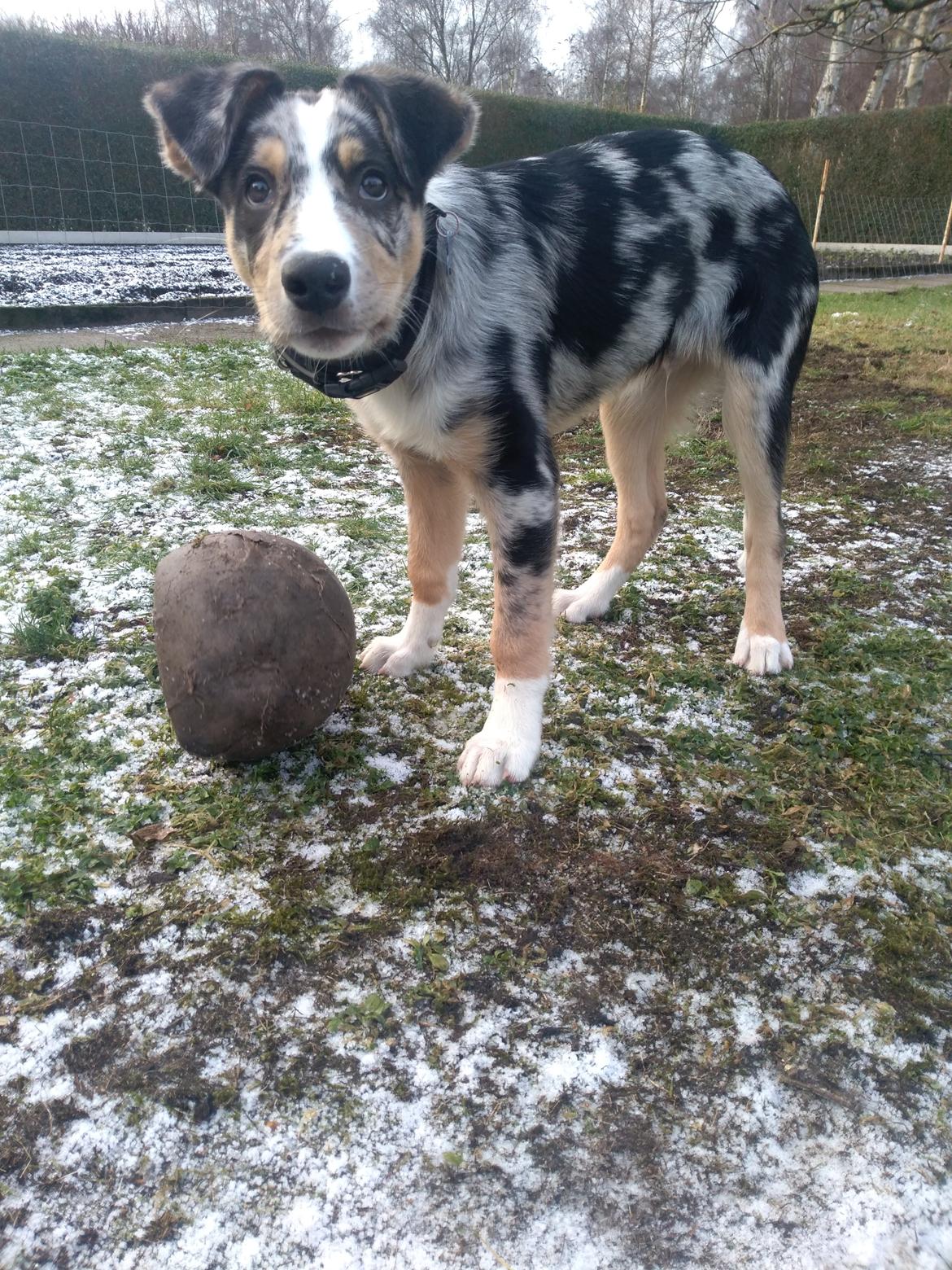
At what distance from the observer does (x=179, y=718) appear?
8.48 ft

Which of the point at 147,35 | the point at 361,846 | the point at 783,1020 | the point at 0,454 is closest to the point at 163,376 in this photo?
the point at 0,454

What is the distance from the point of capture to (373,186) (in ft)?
8.21

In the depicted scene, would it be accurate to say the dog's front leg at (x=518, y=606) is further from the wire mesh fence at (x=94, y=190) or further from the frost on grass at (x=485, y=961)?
the wire mesh fence at (x=94, y=190)

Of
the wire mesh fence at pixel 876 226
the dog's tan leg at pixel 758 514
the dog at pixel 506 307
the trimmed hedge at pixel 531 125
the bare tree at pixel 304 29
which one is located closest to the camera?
the dog at pixel 506 307

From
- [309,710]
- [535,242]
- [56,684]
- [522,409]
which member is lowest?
[56,684]

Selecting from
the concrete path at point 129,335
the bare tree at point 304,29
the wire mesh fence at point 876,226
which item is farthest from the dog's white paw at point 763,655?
the bare tree at point 304,29

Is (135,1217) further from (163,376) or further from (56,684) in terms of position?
(163,376)

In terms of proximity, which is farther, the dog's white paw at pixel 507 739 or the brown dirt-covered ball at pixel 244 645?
the dog's white paw at pixel 507 739

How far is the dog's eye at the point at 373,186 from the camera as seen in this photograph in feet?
8.16

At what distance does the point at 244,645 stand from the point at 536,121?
2451 cm

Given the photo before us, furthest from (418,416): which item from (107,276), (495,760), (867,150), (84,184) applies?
(867,150)

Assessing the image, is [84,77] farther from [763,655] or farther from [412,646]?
[763,655]

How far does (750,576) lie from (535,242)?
155cm

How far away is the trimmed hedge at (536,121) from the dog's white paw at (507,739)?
1518cm
